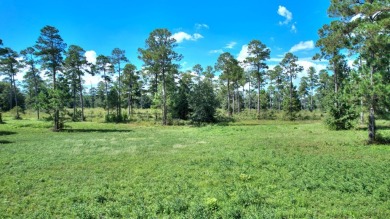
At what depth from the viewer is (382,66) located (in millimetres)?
18438

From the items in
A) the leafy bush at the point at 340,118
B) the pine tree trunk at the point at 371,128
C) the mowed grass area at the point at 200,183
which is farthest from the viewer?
the leafy bush at the point at 340,118

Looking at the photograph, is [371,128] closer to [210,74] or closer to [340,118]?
[340,118]

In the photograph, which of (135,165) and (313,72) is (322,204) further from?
(313,72)

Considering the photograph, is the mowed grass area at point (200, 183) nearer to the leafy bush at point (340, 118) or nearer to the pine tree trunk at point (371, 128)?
the pine tree trunk at point (371, 128)

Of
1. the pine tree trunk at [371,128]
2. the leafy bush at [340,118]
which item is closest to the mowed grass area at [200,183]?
the pine tree trunk at [371,128]

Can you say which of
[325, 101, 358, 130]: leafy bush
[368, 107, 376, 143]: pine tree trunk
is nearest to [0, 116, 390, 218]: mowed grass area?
[368, 107, 376, 143]: pine tree trunk

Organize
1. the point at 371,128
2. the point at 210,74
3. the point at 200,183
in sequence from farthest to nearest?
1. the point at 210,74
2. the point at 371,128
3. the point at 200,183

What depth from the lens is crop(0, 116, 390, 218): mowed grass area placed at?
26.0ft

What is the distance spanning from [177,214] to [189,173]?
4354 millimetres

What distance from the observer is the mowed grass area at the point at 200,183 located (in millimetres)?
7914

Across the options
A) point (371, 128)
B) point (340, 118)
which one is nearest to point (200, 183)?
point (371, 128)

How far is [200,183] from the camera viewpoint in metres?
10.5

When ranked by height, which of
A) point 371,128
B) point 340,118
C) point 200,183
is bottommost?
point 200,183

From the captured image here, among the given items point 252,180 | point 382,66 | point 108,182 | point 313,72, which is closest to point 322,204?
point 252,180
